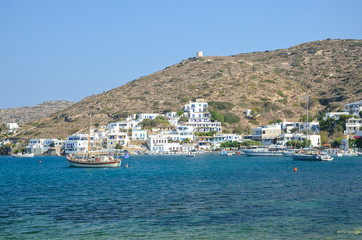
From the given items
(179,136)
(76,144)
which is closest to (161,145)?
(179,136)

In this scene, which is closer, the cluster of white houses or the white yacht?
the white yacht

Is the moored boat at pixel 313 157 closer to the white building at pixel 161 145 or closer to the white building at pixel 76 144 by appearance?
the white building at pixel 161 145

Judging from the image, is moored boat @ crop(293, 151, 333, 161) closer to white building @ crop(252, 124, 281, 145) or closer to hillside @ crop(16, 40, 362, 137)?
white building @ crop(252, 124, 281, 145)

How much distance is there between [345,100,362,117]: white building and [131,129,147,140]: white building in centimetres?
5928

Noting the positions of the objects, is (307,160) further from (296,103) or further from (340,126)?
(296,103)

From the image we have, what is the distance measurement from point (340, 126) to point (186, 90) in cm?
7612

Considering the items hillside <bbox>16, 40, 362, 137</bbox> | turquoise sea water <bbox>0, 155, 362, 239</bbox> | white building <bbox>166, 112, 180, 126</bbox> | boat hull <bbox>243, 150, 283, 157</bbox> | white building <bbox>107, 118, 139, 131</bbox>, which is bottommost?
turquoise sea water <bbox>0, 155, 362, 239</bbox>

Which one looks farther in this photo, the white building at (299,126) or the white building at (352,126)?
the white building at (299,126)

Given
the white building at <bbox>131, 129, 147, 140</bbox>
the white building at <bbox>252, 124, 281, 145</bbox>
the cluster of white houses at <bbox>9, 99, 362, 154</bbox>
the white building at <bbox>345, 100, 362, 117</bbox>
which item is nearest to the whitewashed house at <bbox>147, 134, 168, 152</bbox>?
the cluster of white houses at <bbox>9, 99, 362, 154</bbox>

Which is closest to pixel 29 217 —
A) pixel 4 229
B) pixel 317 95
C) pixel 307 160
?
pixel 4 229

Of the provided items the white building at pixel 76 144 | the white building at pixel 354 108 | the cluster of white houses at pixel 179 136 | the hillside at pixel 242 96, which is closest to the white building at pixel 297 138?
the cluster of white houses at pixel 179 136

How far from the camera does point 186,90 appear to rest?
186 meters

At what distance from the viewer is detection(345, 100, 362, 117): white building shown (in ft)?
436

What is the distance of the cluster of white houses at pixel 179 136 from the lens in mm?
126938
